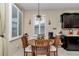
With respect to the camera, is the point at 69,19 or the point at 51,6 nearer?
the point at 51,6

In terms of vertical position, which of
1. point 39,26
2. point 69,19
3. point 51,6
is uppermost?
point 51,6

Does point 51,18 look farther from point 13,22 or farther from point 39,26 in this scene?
point 13,22

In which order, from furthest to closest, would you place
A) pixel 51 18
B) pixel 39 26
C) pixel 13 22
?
1. pixel 39 26
2. pixel 51 18
3. pixel 13 22

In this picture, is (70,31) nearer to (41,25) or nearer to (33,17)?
(41,25)

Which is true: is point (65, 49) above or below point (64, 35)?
below

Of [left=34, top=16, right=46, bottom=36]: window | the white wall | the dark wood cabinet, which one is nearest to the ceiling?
the white wall

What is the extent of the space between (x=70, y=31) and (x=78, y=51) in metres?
1.26

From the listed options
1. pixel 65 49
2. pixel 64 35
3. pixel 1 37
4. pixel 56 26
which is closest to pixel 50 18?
pixel 56 26

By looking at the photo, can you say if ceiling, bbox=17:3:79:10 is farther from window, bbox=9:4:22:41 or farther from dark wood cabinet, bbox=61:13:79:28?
window, bbox=9:4:22:41

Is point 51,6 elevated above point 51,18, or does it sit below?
above

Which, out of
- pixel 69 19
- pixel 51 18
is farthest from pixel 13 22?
pixel 69 19

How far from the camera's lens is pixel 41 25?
6828 millimetres

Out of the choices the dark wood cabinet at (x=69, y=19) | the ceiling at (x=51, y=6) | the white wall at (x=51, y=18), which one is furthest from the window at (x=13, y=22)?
the dark wood cabinet at (x=69, y=19)

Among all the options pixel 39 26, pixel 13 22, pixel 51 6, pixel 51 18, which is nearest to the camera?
pixel 13 22
